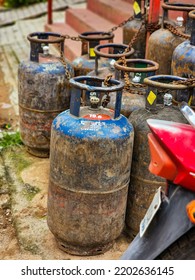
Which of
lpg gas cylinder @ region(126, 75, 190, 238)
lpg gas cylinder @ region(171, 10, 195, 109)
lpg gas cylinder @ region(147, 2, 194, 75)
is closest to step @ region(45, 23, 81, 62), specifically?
lpg gas cylinder @ region(147, 2, 194, 75)

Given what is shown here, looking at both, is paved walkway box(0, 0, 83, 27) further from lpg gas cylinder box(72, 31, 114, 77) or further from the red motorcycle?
the red motorcycle

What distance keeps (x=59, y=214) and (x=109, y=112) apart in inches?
33.0

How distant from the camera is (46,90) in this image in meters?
Result: 4.93

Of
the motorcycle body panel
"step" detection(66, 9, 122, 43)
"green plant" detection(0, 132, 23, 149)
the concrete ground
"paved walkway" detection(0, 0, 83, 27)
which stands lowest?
the concrete ground

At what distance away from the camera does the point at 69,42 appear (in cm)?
852

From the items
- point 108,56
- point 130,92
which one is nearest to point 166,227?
point 130,92

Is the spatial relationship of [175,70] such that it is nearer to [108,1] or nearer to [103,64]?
[103,64]

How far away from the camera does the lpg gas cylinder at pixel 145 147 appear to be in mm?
3623

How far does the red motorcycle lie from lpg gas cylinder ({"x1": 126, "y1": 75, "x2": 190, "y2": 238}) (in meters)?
0.89

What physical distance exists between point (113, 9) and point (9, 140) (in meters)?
3.89

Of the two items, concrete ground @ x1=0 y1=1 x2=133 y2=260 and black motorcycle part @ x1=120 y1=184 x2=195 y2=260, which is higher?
black motorcycle part @ x1=120 y1=184 x2=195 y2=260

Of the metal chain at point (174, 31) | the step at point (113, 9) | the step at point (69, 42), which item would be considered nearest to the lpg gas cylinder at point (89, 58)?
the metal chain at point (174, 31)

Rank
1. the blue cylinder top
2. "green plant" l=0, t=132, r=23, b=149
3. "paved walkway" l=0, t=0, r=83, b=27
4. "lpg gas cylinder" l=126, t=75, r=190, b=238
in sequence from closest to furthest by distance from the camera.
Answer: the blue cylinder top < "lpg gas cylinder" l=126, t=75, r=190, b=238 < "green plant" l=0, t=132, r=23, b=149 < "paved walkway" l=0, t=0, r=83, b=27

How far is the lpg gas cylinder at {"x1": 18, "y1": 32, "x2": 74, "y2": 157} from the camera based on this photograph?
4.91m
